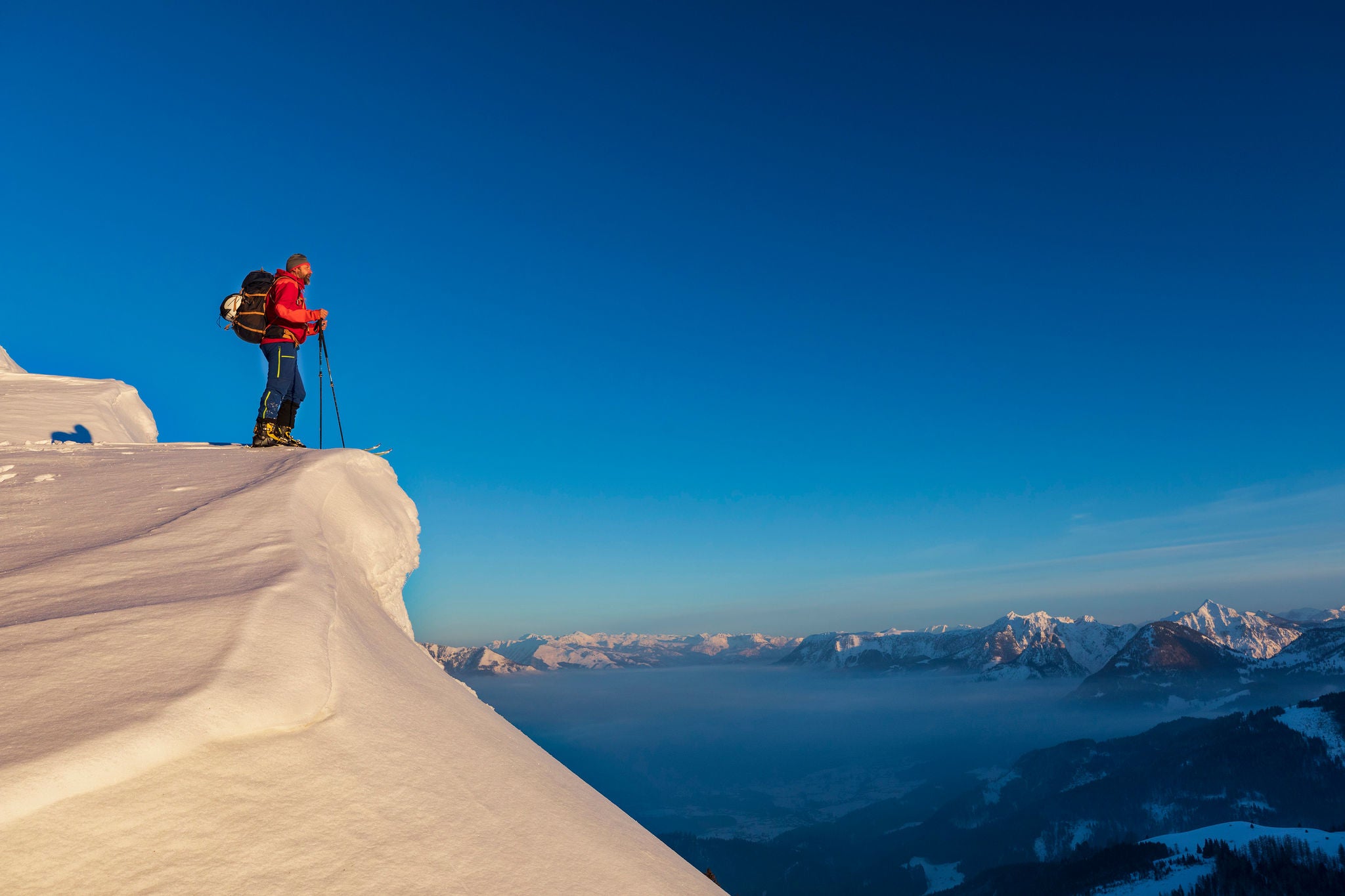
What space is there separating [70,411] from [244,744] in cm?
1991

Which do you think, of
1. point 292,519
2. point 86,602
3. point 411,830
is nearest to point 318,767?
point 411,830

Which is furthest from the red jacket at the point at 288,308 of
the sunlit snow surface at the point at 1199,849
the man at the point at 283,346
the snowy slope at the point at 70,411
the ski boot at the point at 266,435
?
the sunlit snow surface at the point at 1199,849

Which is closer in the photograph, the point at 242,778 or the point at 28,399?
the point at 242,778

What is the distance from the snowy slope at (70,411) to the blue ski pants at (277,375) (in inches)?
211

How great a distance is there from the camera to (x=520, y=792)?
4266 millimetres

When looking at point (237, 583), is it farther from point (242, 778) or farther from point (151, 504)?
point (151, 504)

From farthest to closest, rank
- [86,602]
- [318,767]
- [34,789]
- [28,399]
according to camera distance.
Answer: [28,399] < [86,602] < [318,767] < [34,789]

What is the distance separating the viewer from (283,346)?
11305mm

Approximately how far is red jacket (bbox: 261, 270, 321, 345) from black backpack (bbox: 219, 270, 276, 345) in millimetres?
143

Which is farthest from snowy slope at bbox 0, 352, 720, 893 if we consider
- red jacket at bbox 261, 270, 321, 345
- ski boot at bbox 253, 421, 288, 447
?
red jacket at bbox 261, 270, 321, 345

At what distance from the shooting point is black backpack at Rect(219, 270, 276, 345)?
11.1 m

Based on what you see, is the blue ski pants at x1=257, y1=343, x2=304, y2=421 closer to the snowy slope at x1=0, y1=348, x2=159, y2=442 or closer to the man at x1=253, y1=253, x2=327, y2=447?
the man at x1=253, y1=253, x2=327, y2=447

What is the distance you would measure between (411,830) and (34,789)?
62.0 inches

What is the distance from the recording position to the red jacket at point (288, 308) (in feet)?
35.9
